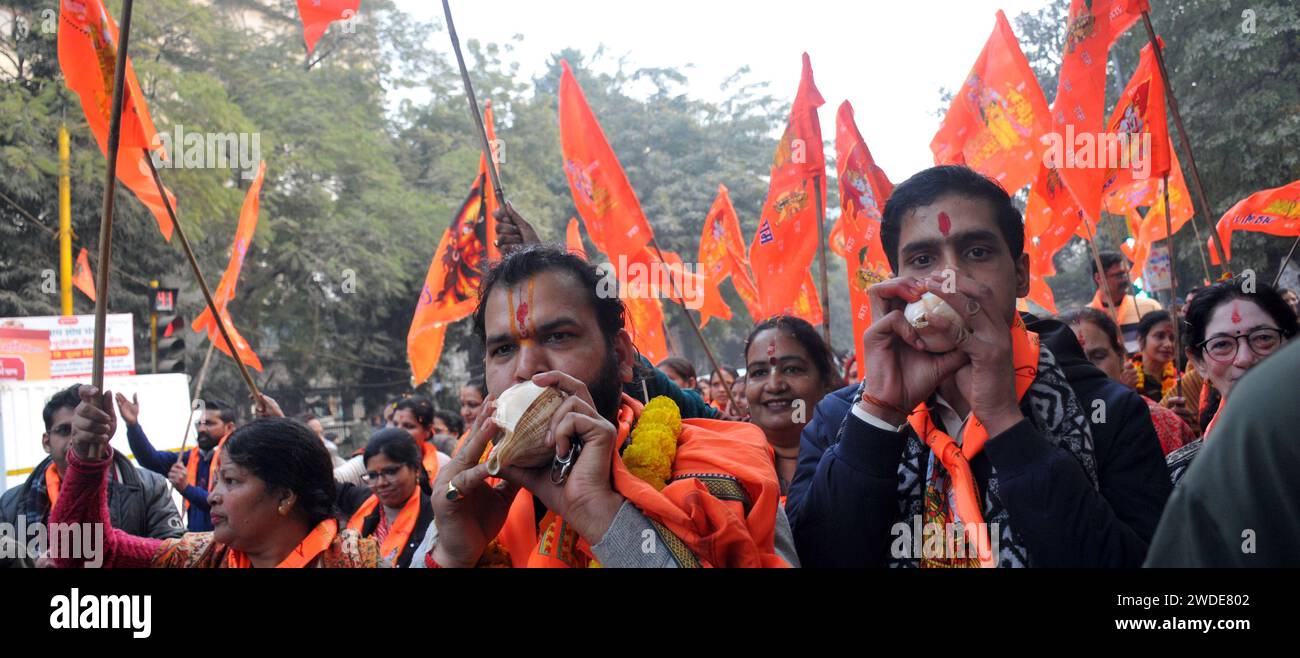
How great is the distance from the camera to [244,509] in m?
2.84

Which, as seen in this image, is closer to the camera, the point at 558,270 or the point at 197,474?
the point at 558,270

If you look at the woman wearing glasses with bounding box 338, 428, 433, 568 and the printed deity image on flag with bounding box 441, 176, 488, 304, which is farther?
the printed deity image on flag with bounding box 441, 176, 488, 304

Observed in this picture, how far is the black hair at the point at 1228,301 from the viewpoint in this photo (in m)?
2.93

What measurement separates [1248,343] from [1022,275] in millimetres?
1325

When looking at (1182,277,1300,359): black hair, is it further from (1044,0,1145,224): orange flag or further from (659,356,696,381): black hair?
(659,356,696,381): black hair

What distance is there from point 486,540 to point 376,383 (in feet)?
70.2

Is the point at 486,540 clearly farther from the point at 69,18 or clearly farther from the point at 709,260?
the point at 709,260

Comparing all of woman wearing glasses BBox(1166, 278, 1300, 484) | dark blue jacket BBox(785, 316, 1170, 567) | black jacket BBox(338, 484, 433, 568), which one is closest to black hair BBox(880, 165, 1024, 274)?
dark blue jacket BBox(785, 316, 1170, 567)

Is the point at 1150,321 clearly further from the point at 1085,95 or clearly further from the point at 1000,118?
the point at 1000,118

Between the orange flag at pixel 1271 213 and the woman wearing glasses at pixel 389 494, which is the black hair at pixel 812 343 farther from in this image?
the orange flag at pixel 1271 213

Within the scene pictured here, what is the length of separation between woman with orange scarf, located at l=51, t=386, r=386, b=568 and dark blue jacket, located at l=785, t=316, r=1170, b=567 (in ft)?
5.20

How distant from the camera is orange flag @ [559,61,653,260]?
19.6ft

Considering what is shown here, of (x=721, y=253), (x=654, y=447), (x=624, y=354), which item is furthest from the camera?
(x=721, y=253)

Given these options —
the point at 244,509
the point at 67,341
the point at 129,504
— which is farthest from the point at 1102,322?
the point at 67,341
